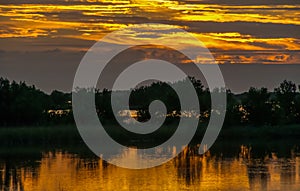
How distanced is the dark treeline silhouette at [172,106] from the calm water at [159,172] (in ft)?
34.1


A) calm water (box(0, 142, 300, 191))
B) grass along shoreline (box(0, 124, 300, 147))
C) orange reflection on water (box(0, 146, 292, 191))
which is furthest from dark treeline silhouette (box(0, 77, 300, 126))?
orange reflection on water (box(0, 146, 292, 191))

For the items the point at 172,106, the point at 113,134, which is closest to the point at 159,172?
the point at 113,134

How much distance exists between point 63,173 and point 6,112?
21756 millimetres

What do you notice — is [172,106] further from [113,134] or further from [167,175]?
[167,175]

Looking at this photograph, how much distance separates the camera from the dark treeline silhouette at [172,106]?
56219 millimetres

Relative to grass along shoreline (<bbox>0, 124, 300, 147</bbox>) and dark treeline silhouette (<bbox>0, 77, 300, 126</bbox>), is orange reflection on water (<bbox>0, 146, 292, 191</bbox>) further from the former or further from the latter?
dark treeline silhouette (<bbox>0, 77, 300, 126</bbox>)

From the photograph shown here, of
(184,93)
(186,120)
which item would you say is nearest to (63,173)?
(186,120)

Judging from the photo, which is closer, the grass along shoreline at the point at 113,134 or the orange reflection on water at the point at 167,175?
the orange reflection on water at the point at 167,175

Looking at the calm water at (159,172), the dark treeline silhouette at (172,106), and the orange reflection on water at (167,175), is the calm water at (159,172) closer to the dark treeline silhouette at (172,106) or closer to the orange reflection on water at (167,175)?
the orange reflection on water at (167,175)

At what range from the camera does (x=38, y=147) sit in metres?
47.3

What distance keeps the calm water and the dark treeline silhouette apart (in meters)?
10.4

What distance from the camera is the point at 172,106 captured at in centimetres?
6481

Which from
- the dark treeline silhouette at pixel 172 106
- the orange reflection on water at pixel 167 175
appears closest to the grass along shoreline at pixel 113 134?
the dark treeline silhouette at pixel 172 106

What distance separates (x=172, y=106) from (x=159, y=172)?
3045cm
